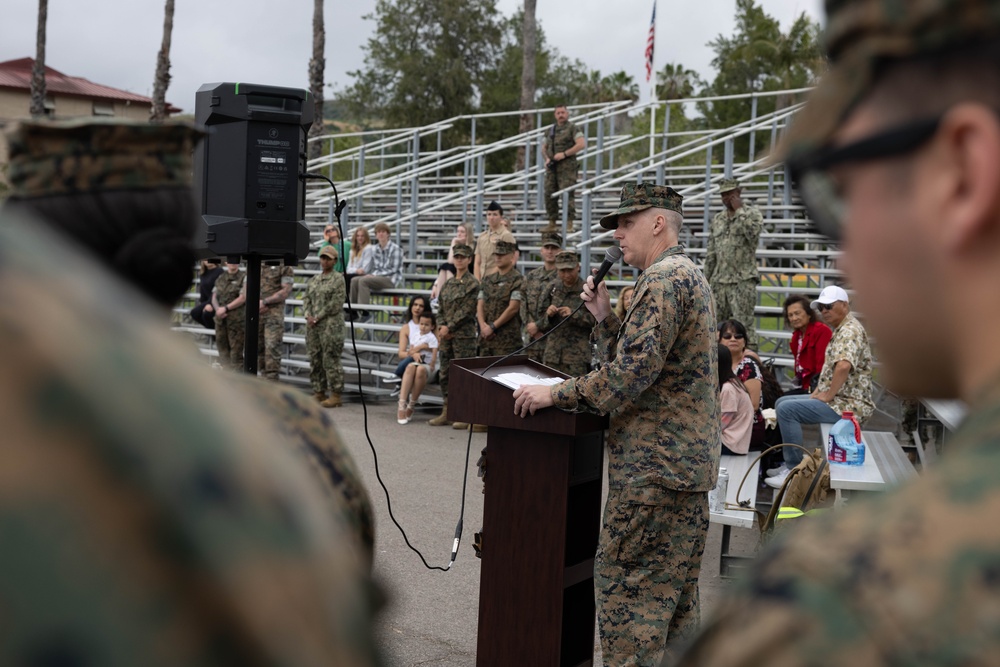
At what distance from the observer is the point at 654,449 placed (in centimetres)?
375

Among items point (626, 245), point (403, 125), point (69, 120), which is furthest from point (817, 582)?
point (403, 125)

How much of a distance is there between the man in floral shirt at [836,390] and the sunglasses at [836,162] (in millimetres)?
6444

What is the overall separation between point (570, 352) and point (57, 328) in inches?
370

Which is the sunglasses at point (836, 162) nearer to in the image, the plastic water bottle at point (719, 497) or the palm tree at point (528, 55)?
the plastic water bottle at point (719, 497)

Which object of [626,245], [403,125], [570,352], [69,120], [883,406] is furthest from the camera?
[403,125]

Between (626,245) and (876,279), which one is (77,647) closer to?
(876,279)

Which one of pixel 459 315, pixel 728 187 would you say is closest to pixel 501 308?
pixel 459 315

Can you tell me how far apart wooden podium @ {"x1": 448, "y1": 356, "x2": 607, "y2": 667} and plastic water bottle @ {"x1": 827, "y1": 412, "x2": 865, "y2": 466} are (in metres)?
1.84

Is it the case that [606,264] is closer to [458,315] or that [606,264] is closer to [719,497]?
[719,497]

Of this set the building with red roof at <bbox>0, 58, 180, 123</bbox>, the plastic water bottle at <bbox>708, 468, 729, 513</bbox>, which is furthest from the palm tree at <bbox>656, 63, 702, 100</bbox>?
the plastic water bottle at <bbox>708, 468, 729, 513</bbox>

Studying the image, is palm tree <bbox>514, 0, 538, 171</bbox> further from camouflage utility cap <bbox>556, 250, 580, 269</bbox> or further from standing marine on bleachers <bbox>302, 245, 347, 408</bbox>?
camouflage utility cap <bbox>556, 250, 580, 269</bbox>

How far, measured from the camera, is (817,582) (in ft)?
2.18

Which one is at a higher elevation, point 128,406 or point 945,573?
point 128,406

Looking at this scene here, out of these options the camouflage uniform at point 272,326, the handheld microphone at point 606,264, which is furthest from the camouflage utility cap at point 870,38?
the camouflage uniform at point 272,326
